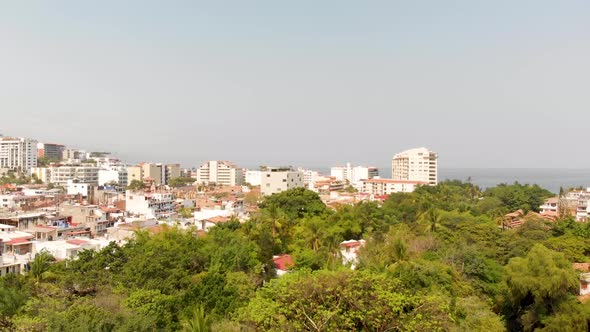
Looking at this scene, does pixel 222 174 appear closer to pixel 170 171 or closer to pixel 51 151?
pixel 170 171

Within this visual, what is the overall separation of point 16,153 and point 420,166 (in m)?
75.7

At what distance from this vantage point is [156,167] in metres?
92.7

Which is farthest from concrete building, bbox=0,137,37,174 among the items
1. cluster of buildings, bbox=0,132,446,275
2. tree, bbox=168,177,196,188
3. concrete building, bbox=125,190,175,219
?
concrete building, bbox=125,190,175,219

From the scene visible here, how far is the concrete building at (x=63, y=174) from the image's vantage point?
78188mm

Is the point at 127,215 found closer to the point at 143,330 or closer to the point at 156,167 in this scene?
the point at 143,330

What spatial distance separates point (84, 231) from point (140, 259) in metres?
18.8

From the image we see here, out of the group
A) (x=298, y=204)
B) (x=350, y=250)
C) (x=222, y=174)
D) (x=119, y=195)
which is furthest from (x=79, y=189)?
(x=350, y=250)

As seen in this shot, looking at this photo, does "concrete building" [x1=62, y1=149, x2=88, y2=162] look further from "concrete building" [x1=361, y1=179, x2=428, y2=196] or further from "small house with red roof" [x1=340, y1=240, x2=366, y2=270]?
"small house with red roof" [x1=340, y1=240, x2=366, y2=270]

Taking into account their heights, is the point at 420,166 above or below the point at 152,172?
above

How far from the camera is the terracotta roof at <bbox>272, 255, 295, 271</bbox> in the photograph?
2061cm

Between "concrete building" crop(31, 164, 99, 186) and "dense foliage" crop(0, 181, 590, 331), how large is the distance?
201 feet

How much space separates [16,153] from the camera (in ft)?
290

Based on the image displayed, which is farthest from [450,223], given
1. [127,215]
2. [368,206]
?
[127,215]

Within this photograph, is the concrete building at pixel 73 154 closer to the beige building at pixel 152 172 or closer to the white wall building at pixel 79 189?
the beige building at pixel 152 172
